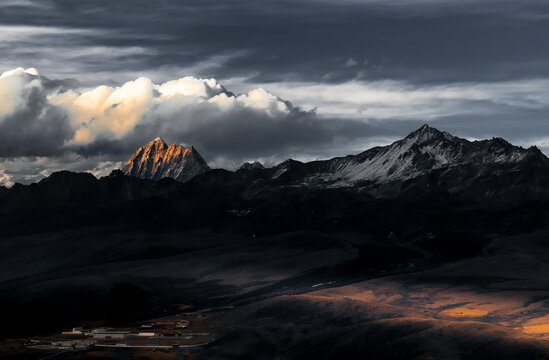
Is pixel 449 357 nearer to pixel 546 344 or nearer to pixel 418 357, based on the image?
pixel 418 357

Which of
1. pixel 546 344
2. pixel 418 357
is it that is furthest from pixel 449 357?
pixel 546 344

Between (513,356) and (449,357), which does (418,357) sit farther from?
(513,356)

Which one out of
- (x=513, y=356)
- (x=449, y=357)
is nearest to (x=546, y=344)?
(x=513, y=356)

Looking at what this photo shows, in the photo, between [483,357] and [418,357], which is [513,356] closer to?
[483,357]

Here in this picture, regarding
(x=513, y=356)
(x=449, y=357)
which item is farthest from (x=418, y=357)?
(x=513, y=356)

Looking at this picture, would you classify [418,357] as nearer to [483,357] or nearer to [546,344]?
Result: [483,357]

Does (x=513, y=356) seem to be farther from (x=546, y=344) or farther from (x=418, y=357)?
(x=418, y=357)

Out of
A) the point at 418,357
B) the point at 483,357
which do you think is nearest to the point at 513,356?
the point at 483,357
